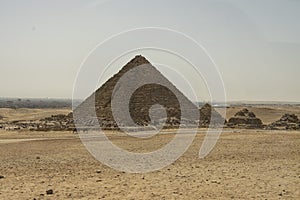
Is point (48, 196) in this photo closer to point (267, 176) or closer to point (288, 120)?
point (267, 176)

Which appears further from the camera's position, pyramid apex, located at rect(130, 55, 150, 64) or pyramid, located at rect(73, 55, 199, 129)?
pyramid apex, located at rect(130, 55, 150, 64)

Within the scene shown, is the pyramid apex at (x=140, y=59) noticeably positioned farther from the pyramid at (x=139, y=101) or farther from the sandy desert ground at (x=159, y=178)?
the sandy desert ground at (x=159, y=178)

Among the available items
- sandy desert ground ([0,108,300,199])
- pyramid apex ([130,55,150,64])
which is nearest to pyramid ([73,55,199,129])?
pyramid apex ([130,55,150,64])

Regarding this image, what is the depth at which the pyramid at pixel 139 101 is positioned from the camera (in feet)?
148

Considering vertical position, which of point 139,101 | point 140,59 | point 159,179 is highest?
point 140,59

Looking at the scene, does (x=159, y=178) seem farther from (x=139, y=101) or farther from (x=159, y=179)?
(x=139, y=101)

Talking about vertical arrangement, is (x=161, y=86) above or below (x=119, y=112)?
above

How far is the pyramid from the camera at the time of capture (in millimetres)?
45031

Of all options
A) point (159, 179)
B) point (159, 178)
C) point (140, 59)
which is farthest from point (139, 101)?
point (159, 179)

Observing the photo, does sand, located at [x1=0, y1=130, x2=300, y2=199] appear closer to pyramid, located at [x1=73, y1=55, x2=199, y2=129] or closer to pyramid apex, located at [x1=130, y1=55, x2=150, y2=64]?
pyramid, located at [x1=73, y1=55, x2=199, y2=129]

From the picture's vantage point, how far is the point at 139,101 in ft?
161

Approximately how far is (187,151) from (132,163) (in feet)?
16.7

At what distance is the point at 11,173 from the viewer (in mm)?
13430

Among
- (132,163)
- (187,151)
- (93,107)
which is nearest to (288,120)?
(93,107)
